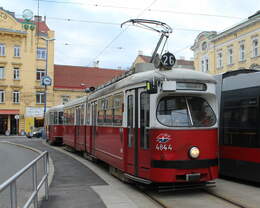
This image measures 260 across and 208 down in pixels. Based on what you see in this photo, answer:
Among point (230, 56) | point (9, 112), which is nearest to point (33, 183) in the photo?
point (230, 56)

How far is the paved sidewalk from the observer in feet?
22.6

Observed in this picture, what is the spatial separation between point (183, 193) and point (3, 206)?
478 centimetres

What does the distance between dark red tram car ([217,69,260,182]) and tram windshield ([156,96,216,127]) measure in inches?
53.2

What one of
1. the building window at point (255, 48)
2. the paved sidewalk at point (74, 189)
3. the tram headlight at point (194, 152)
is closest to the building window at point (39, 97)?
the building window at point (255, 48)

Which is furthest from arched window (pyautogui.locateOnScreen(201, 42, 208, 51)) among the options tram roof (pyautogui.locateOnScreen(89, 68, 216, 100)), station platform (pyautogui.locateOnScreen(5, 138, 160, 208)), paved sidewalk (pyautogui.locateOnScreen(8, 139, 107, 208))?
tram roof (pyautogui.locateOnScreen(89, 68, 216, 100))

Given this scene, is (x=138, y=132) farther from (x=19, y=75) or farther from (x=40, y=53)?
(x=40, y=53)

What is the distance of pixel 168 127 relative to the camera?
7379mm

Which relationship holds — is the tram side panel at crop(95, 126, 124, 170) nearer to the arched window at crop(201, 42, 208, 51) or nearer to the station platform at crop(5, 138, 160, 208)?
the station platform at crop(5, 138, 160, 208)

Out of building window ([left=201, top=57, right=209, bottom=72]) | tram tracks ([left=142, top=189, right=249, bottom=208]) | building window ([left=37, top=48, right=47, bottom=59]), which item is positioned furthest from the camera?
building window ([left=37, top=48, right=47, bottom=59])

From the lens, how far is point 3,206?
3.74m

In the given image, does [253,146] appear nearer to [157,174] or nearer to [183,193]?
[183,193]

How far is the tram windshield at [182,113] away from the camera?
24.6ft

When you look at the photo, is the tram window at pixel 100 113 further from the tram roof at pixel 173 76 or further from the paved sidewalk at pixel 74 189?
the tram roof at pixel 173 76

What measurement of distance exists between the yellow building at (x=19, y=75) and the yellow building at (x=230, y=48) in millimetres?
20870
